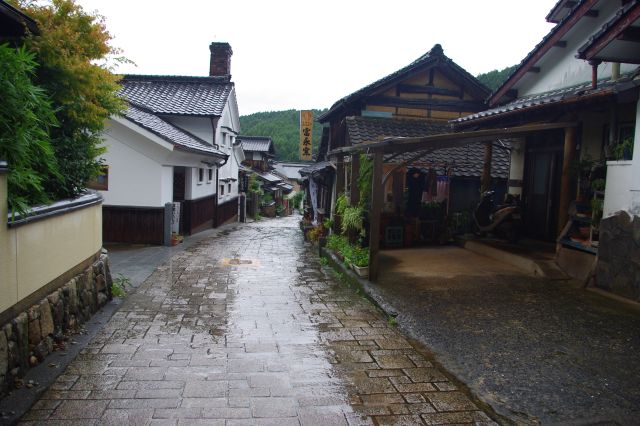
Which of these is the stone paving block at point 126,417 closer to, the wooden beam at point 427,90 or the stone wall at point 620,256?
the stone wall at point 620,256

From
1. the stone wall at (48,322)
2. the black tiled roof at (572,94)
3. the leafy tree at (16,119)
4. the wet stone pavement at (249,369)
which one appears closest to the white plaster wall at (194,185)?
the wet stone pavement at (249,369)

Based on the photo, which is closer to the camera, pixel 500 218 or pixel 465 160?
pixel 500 218

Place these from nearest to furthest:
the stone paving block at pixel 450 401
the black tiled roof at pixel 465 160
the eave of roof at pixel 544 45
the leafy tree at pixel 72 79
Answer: the stone paving block at pixel 450 401, the leafy tree at pixel 72 79, the eave of roof at pixel 544 45, the black tiled roof at pixel 465 160

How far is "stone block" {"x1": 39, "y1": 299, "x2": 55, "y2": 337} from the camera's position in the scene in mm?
5367

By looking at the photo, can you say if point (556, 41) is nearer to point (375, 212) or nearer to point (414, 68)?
point (414, 68)

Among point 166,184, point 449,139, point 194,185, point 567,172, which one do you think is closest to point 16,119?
point 449,139

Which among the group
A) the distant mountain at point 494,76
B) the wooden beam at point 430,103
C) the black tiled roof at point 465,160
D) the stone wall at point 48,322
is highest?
the distant mountain at point 494,76

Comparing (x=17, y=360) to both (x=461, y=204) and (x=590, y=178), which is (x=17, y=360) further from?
(x=461, y=204)

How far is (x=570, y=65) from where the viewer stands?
11.6 metres

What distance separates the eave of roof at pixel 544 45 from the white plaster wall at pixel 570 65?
6.6 inches

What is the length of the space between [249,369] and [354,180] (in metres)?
7.11

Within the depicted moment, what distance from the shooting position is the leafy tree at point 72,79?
6.51 meters

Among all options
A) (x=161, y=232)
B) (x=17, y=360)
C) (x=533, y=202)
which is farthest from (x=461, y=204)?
(x=17, y=360)

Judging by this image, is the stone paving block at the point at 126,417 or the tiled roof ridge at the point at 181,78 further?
the tiled roof ridge at the point at 181,78
